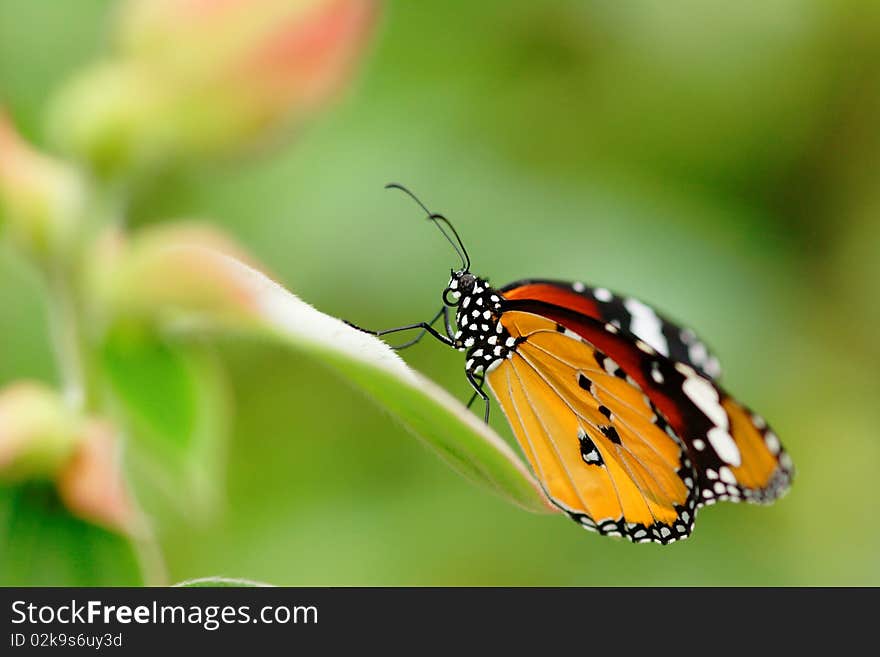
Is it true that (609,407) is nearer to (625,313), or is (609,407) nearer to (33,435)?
(625,313)

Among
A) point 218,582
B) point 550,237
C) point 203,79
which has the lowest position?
point 218,582

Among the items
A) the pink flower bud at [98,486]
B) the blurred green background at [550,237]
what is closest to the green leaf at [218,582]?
the pink flower bud at [98,486]

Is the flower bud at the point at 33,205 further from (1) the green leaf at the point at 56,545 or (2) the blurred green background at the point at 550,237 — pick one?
(2) the blurred green background at the point at 550,237

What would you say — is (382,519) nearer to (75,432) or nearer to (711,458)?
(711,458)

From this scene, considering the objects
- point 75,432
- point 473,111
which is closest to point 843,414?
point 473,111

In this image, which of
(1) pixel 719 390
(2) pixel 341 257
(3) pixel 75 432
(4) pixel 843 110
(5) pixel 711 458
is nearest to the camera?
(3) pixel 75 432

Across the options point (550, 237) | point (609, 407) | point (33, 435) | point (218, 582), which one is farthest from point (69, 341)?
point (550, 237)

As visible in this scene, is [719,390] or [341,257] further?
[341,257]
